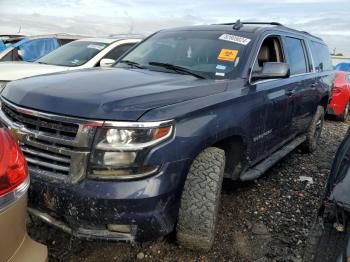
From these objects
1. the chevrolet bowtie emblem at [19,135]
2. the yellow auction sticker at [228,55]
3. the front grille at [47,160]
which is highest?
the yellow auction sticker at [228,55]

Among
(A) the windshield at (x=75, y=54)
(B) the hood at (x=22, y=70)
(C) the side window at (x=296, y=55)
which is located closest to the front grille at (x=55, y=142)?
(C) the side window at (x=296, y=55)

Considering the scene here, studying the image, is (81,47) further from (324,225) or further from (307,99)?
(324,225)

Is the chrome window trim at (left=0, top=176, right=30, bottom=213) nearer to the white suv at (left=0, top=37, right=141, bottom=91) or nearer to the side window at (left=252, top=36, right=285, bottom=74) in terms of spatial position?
the side window at (left=252, top=36, right=285, bottom=74)

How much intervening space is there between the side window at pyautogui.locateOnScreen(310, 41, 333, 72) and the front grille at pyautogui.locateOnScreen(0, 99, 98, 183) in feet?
14.1

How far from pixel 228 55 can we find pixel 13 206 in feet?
8.41

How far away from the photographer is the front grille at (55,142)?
A: 7.85 feet

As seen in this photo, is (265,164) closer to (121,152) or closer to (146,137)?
(146,137)

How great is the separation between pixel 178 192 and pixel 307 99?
10.5 ft

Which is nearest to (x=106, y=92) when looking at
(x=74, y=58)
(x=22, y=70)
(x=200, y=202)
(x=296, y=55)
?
(x=200, y=202)

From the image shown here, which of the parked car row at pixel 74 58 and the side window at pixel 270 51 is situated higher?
the side window at pixel 270 51

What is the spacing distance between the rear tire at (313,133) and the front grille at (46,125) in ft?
13.8

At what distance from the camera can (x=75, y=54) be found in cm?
702

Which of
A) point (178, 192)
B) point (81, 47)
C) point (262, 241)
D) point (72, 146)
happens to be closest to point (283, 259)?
point (262, 241)

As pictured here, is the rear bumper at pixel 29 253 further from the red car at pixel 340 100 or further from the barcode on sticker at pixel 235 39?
the red car at pixel 340 100
